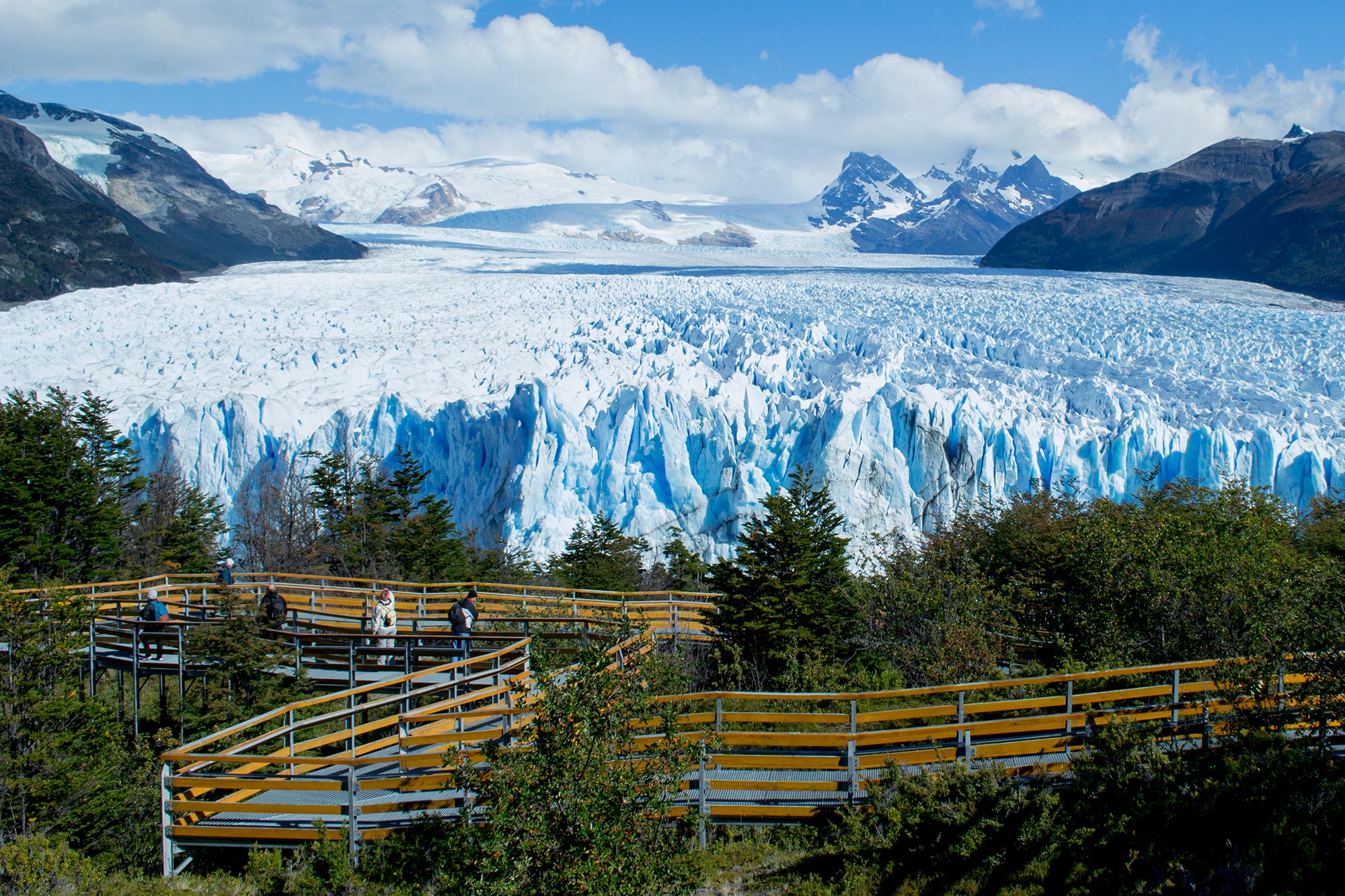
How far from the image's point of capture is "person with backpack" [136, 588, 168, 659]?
40.2 feet

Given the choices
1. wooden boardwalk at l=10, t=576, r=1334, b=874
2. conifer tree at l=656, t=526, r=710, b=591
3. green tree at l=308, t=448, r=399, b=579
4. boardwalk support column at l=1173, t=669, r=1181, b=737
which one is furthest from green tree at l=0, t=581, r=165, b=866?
conifer tree at l=656, t=526, r=710, b=591

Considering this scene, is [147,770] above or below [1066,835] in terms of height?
below

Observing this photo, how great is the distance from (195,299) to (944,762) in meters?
Answer: 34.3

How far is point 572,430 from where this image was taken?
25156 millimetres

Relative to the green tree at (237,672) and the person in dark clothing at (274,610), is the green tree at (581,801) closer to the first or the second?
the green tree at (237,672)

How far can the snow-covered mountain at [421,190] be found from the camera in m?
99.8

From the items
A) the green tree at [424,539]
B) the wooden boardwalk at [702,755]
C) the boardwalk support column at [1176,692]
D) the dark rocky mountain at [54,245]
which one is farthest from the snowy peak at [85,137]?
the boardwalk support column at [1176,692]

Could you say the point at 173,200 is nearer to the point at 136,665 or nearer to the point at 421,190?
the point at 421,190

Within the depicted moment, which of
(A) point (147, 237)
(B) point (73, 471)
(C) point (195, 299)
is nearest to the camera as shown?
(B) point (73, 471)

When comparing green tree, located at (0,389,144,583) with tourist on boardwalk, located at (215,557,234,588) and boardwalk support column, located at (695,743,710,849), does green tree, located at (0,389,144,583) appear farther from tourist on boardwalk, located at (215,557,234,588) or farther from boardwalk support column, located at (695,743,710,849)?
boardwalk support column, located at (695,743,710,849)

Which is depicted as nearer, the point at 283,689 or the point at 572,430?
the point at 283,689

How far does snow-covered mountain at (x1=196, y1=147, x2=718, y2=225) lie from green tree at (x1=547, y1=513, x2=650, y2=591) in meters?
75.1

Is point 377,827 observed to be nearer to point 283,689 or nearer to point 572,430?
point 283,689

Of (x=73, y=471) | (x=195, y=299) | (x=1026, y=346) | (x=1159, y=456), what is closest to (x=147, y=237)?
(x=195, y=299)
